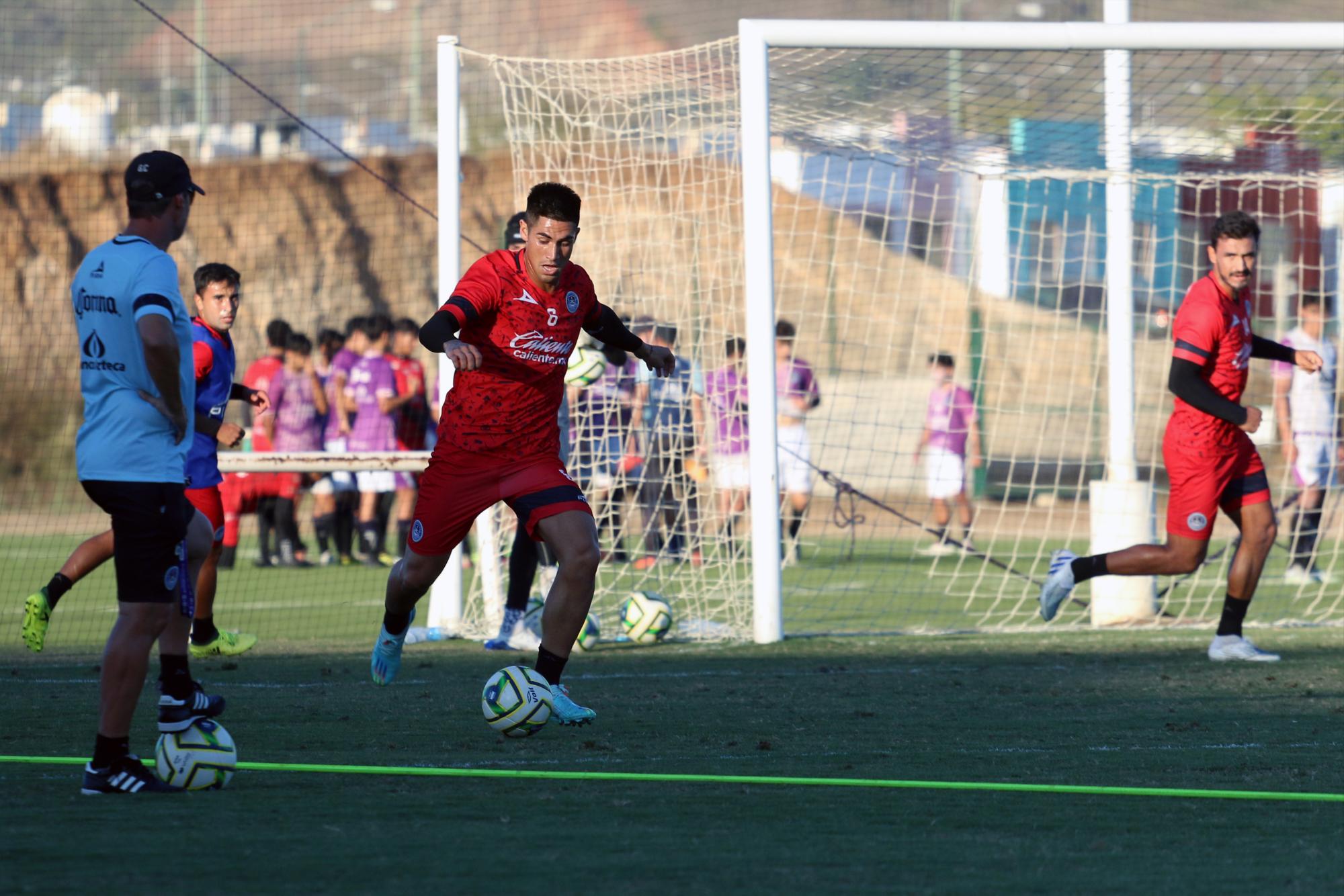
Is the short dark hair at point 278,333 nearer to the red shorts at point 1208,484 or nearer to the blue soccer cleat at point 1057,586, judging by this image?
the blue soccer cleat at point 1057,586

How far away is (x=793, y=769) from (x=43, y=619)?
4.15 metres

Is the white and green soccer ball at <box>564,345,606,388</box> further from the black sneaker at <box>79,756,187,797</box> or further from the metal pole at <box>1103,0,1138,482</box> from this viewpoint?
the black sneaker at <box>79,756,187,797</box>

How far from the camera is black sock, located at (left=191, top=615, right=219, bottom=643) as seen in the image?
333 inches

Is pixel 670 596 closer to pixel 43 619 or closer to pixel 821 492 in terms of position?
pixel 43 619

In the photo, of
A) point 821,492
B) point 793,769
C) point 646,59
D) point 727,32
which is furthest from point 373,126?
point 793,769

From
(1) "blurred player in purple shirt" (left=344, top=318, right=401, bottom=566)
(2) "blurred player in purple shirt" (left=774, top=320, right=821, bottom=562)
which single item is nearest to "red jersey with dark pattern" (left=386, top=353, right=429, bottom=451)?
(1) "blurred player in purple shirt" (left=344, top=318, right=401, bottom=566)

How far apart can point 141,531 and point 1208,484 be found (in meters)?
5.56

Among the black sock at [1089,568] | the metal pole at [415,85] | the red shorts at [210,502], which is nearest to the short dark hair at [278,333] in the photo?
the red shorts at [210,502]

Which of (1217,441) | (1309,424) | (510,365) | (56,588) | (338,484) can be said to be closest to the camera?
(510,365)

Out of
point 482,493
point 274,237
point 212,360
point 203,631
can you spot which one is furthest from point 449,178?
point 274,237

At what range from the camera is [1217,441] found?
8359mm

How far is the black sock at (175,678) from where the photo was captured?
5.18 meters

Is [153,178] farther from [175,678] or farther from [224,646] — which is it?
[224,646]

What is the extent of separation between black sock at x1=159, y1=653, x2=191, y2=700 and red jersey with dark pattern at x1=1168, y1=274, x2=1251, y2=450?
5021 mm
